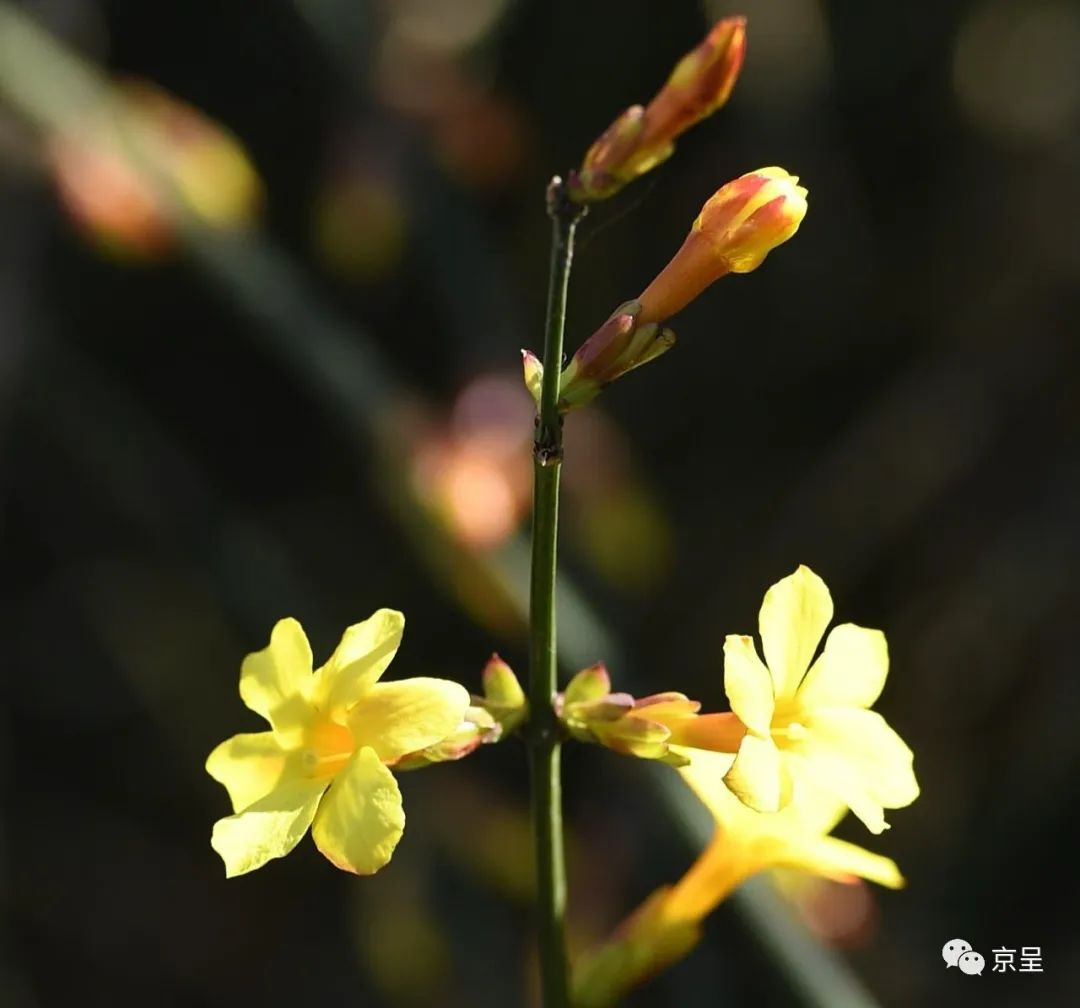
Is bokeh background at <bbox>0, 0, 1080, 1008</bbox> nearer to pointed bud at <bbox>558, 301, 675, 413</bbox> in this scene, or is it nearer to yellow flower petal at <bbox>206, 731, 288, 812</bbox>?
yellow flower petal at <bbox>206, 731, 288, 812</bbox>

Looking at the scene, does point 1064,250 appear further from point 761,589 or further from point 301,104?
point 301,104

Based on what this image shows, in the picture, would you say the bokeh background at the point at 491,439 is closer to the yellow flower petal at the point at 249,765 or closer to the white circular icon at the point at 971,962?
the white circular icon at the point at 971,962

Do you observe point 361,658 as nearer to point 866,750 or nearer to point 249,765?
point 249,765

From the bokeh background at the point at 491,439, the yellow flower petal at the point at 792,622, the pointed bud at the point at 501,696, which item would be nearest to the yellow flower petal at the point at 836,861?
the yellow flower petal at the point at 792,622

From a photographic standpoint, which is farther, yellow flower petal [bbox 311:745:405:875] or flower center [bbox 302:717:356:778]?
flower center [bbox 302:717:356:778]

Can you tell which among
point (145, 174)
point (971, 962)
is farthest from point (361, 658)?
point (145, 174)

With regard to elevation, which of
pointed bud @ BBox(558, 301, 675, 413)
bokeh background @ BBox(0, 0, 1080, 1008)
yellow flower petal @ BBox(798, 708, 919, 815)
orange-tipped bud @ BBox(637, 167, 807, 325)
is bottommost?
yellow flower petal @ BBox(798, 708, 919, 815)

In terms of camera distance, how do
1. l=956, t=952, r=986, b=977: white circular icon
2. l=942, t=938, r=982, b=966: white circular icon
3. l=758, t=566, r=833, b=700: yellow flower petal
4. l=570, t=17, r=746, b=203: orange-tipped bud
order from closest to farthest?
l=570, t=17, r=746, b=203: orange-tipped bud, l=758, t=566, r=833, b=700: yellow flower petal, l=942, t=938, r=982, b=966: white circular icon, l=956, t=952, r=986, b=977: white circular icon

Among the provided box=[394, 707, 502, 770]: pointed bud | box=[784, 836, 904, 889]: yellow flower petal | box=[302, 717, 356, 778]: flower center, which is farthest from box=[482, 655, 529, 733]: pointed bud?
box=[784, 836, 904, 889]: yellow flower petal
